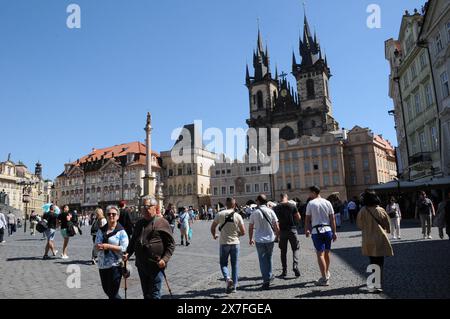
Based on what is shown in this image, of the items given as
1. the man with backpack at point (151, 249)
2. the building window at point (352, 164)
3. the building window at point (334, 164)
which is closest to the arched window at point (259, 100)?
the building window at point (334, 164)

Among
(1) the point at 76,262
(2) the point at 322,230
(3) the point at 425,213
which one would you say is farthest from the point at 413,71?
(1) the point at 76,262

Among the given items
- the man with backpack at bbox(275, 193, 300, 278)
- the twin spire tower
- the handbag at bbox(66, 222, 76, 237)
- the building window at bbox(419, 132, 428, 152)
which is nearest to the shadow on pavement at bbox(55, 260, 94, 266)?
the handbag at bbox(66, 222, 76, 237)

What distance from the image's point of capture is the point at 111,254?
17.5ft

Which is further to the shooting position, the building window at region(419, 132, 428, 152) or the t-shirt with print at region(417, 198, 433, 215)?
the building window at region(419, 132, 428, 152)

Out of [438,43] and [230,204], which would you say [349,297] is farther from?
[438,43]

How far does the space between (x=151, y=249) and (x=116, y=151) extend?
81.9 metres

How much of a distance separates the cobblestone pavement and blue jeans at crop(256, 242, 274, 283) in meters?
0.28

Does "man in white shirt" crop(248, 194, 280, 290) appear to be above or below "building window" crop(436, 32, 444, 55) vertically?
below

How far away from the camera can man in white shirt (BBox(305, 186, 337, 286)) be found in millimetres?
7062

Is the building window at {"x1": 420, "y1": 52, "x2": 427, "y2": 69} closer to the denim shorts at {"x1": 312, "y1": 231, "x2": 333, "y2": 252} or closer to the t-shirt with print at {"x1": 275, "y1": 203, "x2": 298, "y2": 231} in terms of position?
the t-shirt with print at {"x1": 275, "y1": 203, "x2": 298, "y2": 231}

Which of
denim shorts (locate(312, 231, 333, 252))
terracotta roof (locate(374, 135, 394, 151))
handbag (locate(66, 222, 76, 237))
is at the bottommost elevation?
denim shorts (locate(312, 231, 333, 252))

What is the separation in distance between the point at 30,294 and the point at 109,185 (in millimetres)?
75794
